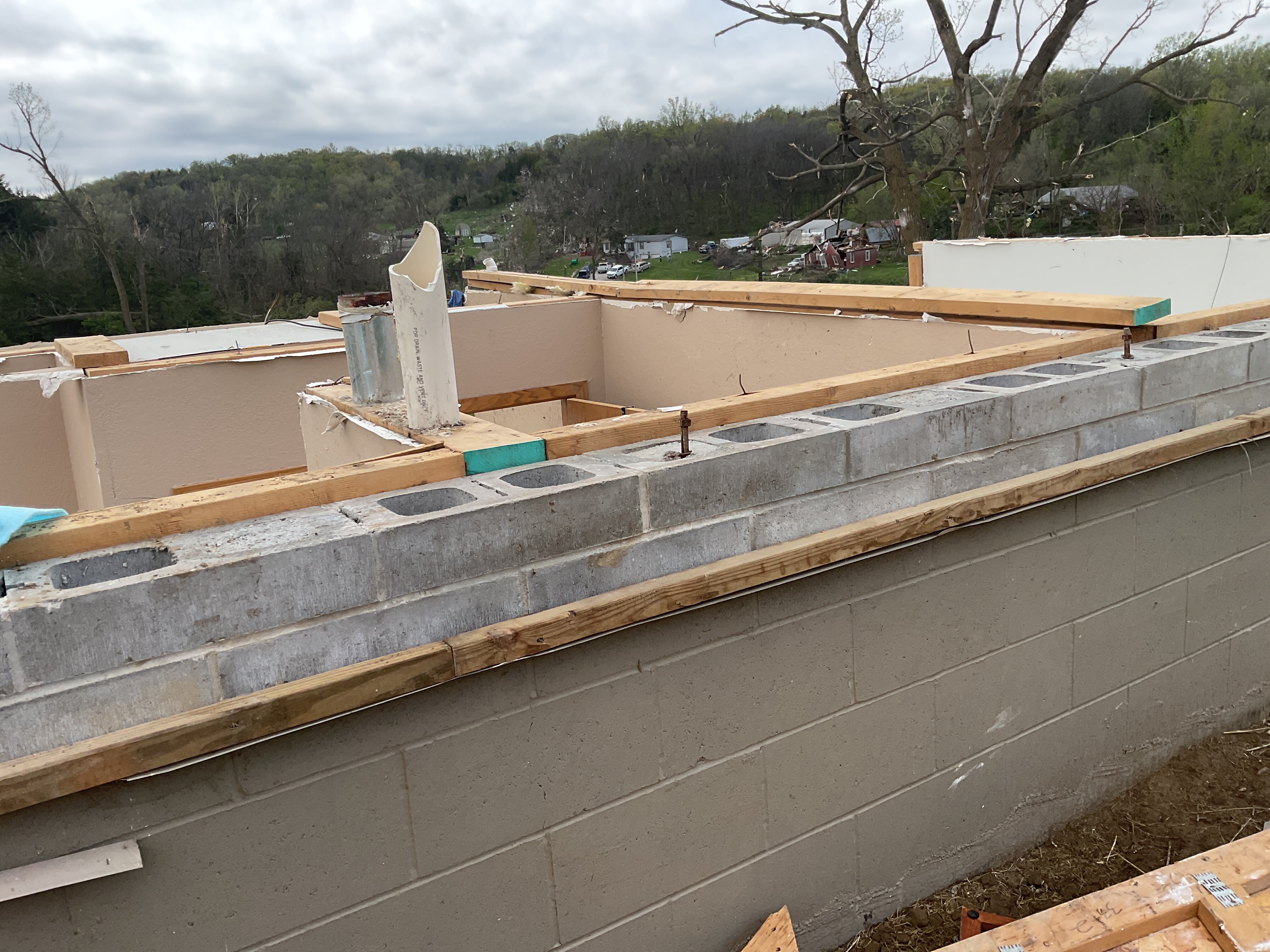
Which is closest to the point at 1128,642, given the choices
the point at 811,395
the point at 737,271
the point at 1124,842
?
the point at 1124,842

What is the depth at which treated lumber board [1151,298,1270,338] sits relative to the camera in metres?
4.59

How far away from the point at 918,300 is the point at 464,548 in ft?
12.8

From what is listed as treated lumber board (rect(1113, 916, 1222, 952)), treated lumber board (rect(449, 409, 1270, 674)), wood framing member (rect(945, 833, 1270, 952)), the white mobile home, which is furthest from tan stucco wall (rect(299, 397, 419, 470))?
the white mobile home

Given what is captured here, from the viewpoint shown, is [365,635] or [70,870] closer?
[70,870]

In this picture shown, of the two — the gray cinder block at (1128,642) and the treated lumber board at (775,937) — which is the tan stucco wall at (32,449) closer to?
the treated lumber board at (775,937)

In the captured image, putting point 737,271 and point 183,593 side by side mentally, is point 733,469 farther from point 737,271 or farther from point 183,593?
point 737,271

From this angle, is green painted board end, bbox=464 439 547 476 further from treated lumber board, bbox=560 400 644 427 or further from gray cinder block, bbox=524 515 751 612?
treated lumber board, bbox=560 400 644 427

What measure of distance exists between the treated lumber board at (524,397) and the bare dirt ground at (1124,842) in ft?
17.0

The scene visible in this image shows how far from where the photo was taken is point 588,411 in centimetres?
763

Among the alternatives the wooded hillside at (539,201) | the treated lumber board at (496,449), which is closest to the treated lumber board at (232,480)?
the treated lumber board at (496,449)

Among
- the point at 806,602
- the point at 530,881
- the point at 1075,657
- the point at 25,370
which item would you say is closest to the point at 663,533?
the point at 806,602

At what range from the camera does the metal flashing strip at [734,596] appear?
212 centimetres

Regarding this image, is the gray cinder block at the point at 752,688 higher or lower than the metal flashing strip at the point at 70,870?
lower

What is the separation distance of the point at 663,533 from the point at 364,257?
42380mm
